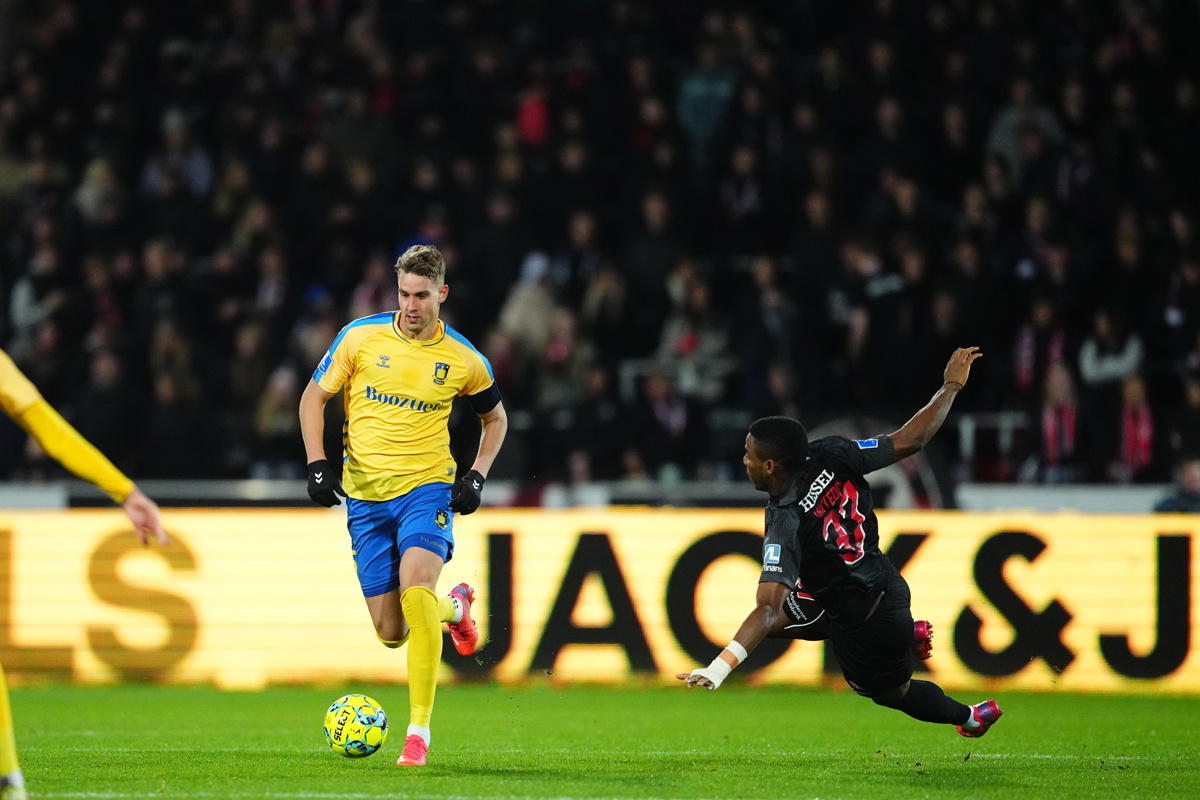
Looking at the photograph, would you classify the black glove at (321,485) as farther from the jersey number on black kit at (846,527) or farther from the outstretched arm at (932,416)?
the outstretched arm at (932,416)

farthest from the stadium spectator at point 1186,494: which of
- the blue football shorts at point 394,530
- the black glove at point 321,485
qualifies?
the black glove at point 321,485

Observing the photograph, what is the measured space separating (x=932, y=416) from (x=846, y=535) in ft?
2.07

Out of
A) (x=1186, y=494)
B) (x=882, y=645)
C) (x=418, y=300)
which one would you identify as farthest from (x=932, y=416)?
(x=1186, y=494)

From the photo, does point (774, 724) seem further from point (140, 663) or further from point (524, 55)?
point (524, 55)

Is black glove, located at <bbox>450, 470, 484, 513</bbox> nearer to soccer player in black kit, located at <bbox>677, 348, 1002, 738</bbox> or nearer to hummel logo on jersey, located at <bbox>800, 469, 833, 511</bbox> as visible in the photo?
soccer player in black kit, located at <bbox>677, 348, 1002, 738</bbox>

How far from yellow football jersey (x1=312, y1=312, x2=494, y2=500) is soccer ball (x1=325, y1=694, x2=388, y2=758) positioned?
0.94 meters

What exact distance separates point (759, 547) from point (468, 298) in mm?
4230

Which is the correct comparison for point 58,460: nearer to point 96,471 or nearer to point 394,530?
point 96,471

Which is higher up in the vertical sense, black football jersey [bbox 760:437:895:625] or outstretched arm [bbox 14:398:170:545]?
outstretched arm [bbox 14:398:170:545]

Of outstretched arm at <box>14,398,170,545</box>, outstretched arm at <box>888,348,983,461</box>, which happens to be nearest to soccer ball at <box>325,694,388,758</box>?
outstretched arm at <box>14,398,170,545</box>

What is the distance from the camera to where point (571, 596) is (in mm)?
11758

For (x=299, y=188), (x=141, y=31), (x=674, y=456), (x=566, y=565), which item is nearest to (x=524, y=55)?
(x=299, y=188)

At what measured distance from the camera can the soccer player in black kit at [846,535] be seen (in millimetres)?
7078

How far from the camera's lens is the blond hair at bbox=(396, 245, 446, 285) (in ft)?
24.1
